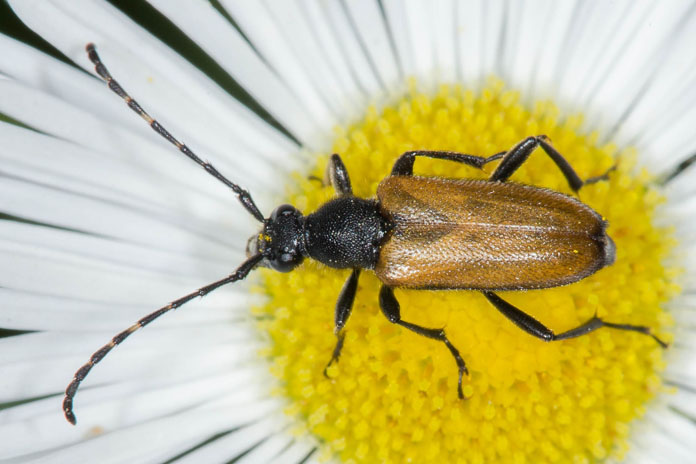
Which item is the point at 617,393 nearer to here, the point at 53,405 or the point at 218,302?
the point at 218,302

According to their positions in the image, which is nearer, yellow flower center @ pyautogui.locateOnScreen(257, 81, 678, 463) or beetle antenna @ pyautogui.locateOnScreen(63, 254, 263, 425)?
beetle antenna @ pyautogui.locateOnScreen(63, 254, 263, 425)

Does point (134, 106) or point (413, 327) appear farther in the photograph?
point (134, 106)

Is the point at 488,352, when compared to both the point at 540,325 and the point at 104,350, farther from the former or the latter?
the point at 104,350

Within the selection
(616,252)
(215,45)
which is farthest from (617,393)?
(215,45)

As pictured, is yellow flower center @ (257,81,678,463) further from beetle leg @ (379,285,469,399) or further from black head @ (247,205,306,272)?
black head @ (247,205,306,272)

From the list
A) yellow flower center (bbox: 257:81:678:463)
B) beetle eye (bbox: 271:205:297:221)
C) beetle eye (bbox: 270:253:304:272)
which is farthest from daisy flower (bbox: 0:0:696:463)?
beetle eye (bbox: 271:205:297:221)

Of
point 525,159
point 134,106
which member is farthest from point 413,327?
point 134,106

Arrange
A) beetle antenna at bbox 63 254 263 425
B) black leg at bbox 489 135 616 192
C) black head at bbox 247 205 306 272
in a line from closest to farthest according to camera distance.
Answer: beetle antenna at bbox 63 254 263 425 → black leg at bbox 489 135 616 192 → black head at bbox 247 205 306 272
